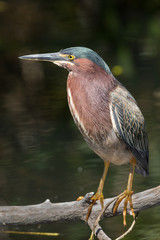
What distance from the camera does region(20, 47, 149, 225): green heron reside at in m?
2.24

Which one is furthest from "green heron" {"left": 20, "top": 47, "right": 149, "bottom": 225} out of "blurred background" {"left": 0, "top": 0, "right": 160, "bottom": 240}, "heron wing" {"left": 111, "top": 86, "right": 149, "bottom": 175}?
"blurred background" {"left": 0, "top": 0, "right": 160, "bottom": 240}

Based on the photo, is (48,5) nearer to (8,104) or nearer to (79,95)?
(8,104)

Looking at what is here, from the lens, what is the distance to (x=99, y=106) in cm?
226

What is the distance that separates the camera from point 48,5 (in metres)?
9.02

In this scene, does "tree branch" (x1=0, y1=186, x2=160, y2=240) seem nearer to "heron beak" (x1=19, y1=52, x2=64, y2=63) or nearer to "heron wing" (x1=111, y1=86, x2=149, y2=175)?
"heron wing" (x1=111, y1=86, x2=149, y2=175)

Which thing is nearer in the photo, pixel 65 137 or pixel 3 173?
pixel 3 173

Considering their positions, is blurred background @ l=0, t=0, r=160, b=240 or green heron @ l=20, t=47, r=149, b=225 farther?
blurred background @ l=0, t=0, r=160, b=240

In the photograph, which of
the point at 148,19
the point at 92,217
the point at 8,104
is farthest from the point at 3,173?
the point at 148,19

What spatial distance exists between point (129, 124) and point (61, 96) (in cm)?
336

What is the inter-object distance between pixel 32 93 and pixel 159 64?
162 centimetres

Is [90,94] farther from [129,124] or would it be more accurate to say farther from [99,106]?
[129,124]

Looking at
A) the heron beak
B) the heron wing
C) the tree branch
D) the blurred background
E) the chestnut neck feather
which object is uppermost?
the heron beak

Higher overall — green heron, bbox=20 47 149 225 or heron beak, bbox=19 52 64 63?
heron beak, bbox=19 52 64 63

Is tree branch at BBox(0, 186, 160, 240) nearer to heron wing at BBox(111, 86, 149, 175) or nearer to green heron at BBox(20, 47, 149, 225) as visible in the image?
green heron at BBox(20, 47, 149, 225)
